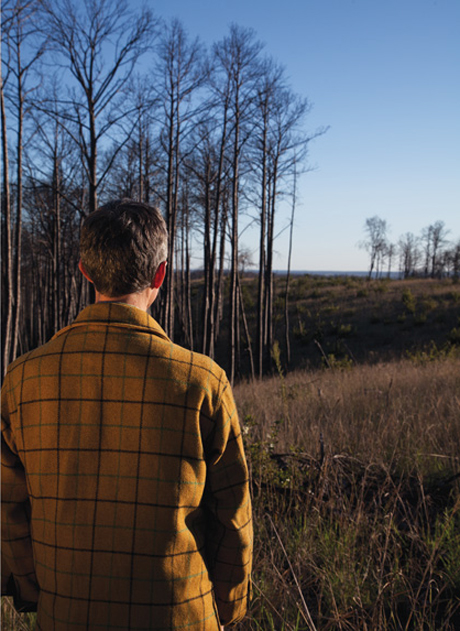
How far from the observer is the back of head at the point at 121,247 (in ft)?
3.89

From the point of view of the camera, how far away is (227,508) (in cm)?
125

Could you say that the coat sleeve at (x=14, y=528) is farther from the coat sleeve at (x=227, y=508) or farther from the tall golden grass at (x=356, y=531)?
the tall golden grass at (x=356, y=531)

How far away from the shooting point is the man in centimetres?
113

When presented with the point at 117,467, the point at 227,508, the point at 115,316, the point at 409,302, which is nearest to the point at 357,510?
the point at 227,508

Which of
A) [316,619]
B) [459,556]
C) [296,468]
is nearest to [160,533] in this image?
[316,619]

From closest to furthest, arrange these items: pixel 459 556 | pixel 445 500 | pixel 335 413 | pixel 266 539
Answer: pixel 459 556 → pixel 266 539 → pixel 445 500 → pixel 335 413

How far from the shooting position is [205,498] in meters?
1.30

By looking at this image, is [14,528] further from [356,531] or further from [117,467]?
[356,531]

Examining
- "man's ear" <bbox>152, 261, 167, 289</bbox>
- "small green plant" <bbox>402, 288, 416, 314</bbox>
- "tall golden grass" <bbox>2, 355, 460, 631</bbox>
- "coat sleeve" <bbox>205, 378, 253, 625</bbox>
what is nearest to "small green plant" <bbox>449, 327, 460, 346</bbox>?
"small green plant" <bbox>402, 288, 416, 314</bbox>

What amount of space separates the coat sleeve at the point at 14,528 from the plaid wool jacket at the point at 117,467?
8cm

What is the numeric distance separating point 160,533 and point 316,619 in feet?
5.47

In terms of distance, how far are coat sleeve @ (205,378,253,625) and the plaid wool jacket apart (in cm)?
3

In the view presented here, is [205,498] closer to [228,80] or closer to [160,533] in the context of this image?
[160,533]

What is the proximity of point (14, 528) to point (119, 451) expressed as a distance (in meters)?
0.45
